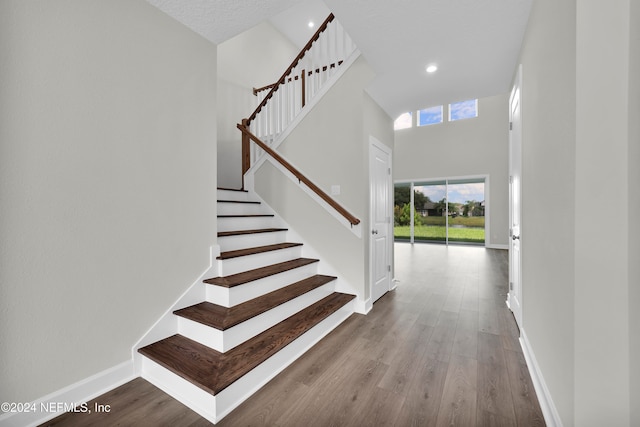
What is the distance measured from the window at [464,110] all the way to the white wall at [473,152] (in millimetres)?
149

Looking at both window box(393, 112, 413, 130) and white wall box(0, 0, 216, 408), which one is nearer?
white wall box(0, 0, 216, 408)

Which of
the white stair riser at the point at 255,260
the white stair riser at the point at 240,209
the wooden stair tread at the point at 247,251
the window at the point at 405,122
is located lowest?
the white stair riser at the point at 255,260

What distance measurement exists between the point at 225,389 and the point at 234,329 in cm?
42

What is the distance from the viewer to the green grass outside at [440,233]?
28.4ft

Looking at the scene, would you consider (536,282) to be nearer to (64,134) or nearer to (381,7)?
(381,7)

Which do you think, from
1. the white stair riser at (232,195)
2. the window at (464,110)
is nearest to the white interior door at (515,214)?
the white stair riser at (232,195)

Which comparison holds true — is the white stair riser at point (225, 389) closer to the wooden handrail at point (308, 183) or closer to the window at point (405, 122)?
the wooden handrail at point (308, 183)

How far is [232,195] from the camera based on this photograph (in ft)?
12.5

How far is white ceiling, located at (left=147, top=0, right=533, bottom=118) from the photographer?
6.60 ft

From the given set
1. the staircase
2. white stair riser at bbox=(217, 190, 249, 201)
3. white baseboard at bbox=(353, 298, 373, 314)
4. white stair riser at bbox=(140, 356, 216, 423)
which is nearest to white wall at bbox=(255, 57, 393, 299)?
white baseboard at bbox=(353, 298, 373, 314)

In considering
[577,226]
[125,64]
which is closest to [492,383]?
[577,226]

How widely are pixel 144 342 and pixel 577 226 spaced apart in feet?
8.53

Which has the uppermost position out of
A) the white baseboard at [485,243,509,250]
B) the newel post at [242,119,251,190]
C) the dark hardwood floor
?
the newel post at [242,119,251,190]

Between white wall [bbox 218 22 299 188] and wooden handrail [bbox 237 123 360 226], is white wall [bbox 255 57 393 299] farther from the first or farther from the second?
white wall [bbox 218 22 299 188]
